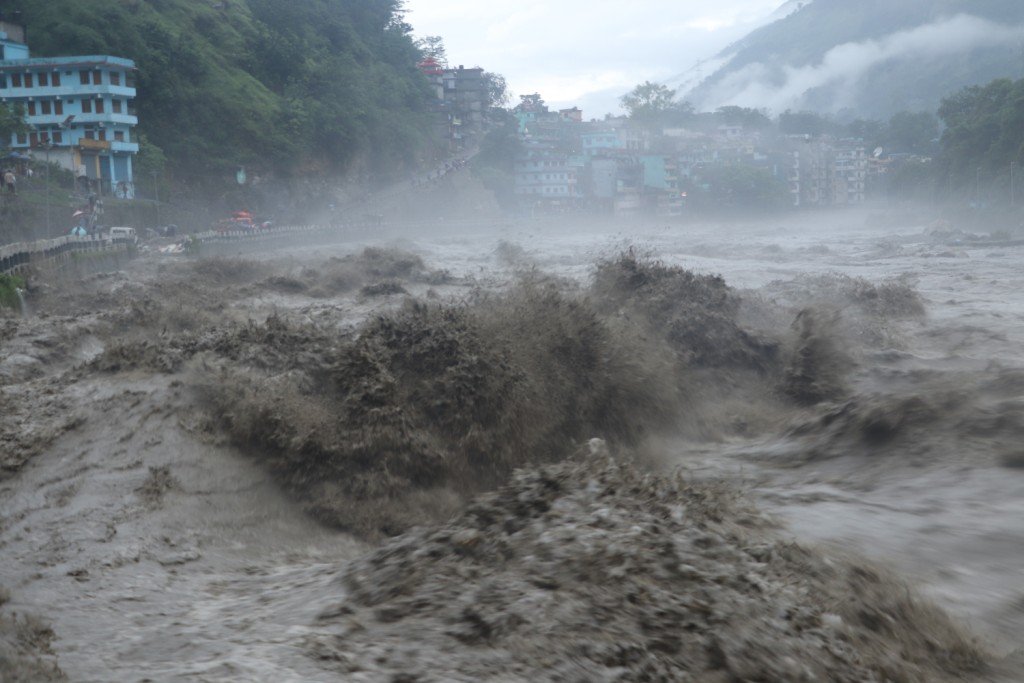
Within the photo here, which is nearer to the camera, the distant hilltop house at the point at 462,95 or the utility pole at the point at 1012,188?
the utility pole at the point at 1012,188

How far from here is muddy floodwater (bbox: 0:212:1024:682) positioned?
13.1ft

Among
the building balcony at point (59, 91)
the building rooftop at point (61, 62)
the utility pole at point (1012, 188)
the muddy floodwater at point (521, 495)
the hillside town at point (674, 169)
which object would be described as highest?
the building rooftop at point (61, 62)

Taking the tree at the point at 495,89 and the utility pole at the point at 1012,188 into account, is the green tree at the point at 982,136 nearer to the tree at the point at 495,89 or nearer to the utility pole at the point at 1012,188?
the utility pole at the point at 1012,188

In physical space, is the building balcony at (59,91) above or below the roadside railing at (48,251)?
above

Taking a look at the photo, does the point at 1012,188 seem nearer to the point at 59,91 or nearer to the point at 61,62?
the point at 61,62

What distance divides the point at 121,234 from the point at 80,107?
12.2 m

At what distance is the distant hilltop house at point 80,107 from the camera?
135 feet

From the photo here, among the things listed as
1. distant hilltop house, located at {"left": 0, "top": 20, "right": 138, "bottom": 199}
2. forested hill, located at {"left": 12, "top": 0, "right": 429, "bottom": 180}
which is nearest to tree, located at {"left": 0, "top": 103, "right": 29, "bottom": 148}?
distant hilltop house, located at {"left": 0, "top": 20, "right": 138, "bottom": 199}

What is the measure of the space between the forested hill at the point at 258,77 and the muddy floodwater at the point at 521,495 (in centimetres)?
3716

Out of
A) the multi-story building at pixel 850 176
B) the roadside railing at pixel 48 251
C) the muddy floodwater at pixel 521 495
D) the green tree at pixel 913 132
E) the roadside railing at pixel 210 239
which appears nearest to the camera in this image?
the muddy floodwater at pixel 521 495

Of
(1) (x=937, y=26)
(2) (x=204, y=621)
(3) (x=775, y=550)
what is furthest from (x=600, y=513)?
(1) (x=937, y=26)

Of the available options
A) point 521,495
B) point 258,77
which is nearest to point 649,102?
point 258,77

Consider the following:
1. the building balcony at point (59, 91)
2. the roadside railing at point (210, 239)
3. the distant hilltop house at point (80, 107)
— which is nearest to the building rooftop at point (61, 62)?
the distant hilltop house at point (80, 107)

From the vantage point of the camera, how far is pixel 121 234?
109 feet
